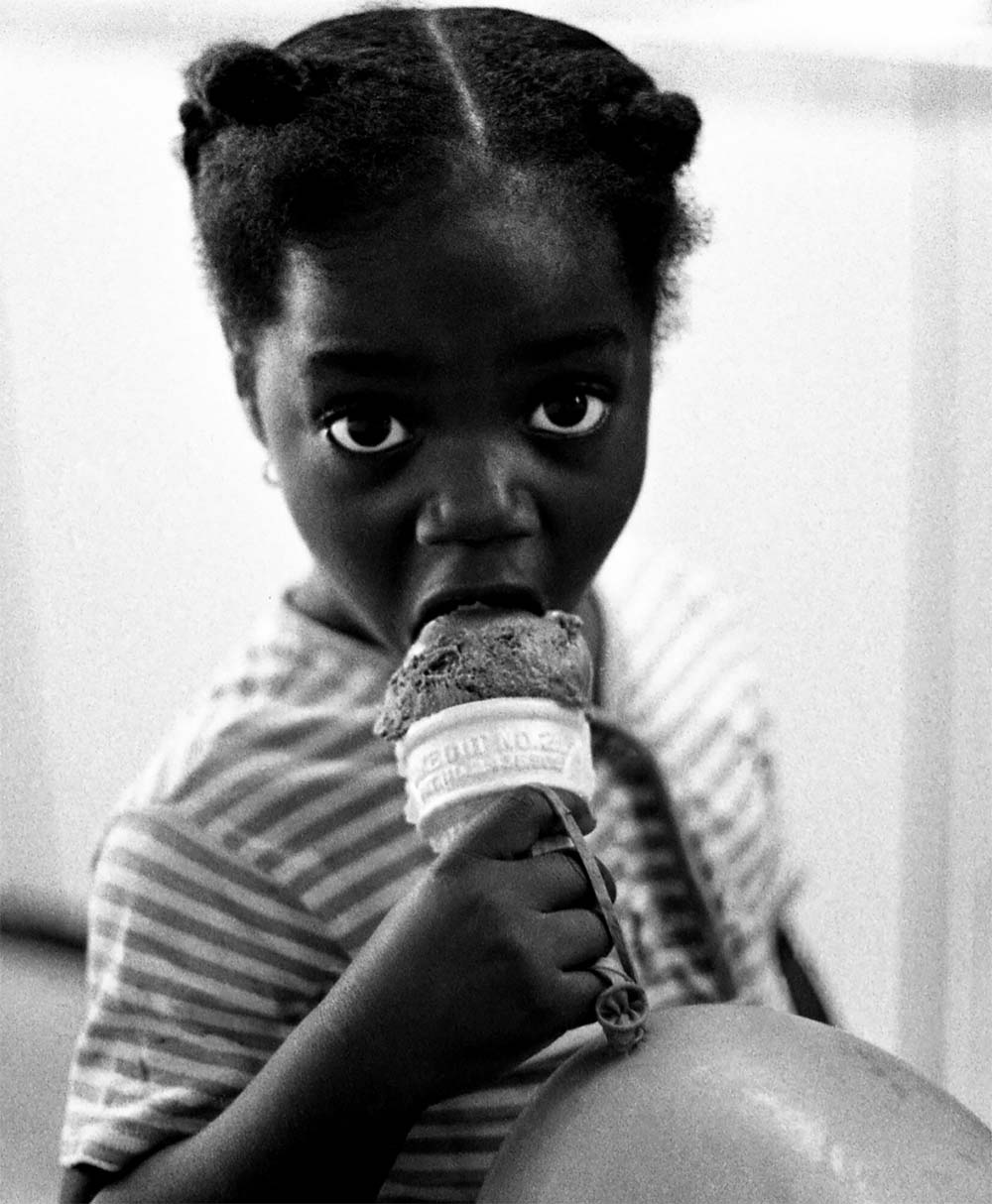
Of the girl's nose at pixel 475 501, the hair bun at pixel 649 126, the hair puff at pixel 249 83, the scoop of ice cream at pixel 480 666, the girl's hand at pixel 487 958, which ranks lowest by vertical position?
the girl's hand at pixel 487 958

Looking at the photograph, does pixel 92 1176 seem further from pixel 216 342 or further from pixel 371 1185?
pixel 216 342

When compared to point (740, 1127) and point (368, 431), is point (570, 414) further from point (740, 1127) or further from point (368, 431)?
point (740, 1127)

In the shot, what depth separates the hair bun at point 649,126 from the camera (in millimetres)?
512

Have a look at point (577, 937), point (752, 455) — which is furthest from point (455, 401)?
point (752, 455)

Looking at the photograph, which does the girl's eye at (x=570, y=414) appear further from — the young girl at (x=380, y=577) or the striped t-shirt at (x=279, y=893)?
the striped t-shirt at (x=279, y=893)

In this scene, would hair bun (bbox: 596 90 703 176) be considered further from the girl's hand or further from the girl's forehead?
the girl's hand

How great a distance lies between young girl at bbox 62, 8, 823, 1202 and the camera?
468 millimetres

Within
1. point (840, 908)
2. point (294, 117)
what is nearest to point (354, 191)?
point (294, 117)

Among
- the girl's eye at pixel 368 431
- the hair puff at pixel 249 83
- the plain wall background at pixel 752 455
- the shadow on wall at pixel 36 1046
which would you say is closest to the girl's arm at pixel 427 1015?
the girl's eye at pixel 368 431

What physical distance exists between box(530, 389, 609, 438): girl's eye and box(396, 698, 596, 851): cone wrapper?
82mm

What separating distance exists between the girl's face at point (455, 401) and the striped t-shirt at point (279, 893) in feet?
0.25

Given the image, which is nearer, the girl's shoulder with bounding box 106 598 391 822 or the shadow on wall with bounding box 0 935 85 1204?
the girl's shoulder with bounding box 106 598 391 822

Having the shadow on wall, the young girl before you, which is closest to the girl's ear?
the young girl

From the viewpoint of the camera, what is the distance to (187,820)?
541mm
